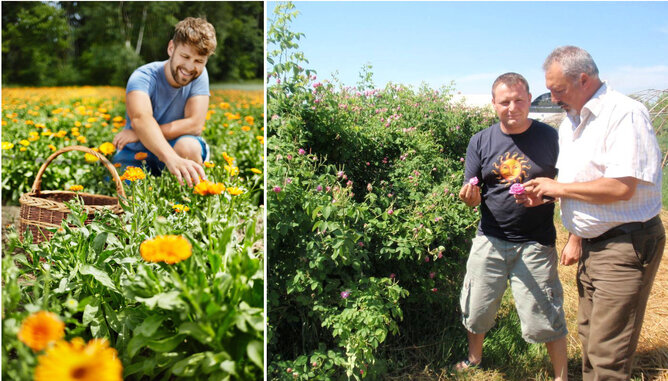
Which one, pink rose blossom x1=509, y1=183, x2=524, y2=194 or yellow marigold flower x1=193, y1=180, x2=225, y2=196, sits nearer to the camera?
yellow marigold flower x1=193, y1=180, x2=225, y2=196

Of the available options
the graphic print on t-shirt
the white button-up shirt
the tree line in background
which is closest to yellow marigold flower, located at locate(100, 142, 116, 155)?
the tree line in background

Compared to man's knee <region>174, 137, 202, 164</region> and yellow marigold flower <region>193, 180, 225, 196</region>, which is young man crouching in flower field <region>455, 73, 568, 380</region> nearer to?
yellow marigold flower <region>193, 180, 225, 196</region>

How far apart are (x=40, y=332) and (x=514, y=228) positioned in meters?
1.74

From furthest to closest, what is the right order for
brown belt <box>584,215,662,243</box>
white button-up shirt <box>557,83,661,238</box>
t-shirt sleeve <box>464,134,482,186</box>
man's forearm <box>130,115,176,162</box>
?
man's forearm <box>130,115,176,162</box> → t-shirt sleeve <box>464,134,482,186</box> → brown belt <box>584,215,662,243</box> → white button-up shirt <box>557,83,661,238</box>

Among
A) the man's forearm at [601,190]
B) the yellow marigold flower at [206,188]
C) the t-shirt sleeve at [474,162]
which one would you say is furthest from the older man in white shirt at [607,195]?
the yellow marigold flower at [206,188]

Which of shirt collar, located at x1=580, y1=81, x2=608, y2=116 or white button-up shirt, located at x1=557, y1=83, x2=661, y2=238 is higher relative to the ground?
shirt collar, located at x1=580, y1=81, x2=608, y2=116

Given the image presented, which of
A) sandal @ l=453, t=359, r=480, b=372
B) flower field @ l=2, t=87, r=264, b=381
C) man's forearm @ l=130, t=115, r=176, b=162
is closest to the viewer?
flower field @ l=2, t=87, r=264, b=381

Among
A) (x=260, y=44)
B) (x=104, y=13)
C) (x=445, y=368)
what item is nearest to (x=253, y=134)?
(x=260, y=44)

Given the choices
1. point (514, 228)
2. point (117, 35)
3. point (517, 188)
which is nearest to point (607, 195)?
point (517, 188)

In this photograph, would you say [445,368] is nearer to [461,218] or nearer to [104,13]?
[461,218]

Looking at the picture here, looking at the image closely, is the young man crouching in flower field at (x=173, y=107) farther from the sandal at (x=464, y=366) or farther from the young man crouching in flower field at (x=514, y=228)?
the sandal at (x=464, y=366)

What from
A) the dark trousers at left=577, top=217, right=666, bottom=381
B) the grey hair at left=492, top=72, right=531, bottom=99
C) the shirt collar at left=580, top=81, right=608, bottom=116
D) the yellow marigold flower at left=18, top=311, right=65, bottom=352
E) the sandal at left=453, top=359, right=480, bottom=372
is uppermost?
the grey hair at left=492, top=72, right=531, bottom=99

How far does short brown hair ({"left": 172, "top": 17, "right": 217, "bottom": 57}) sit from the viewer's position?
9.29 ft

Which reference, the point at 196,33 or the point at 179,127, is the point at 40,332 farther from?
the point at 179,127
